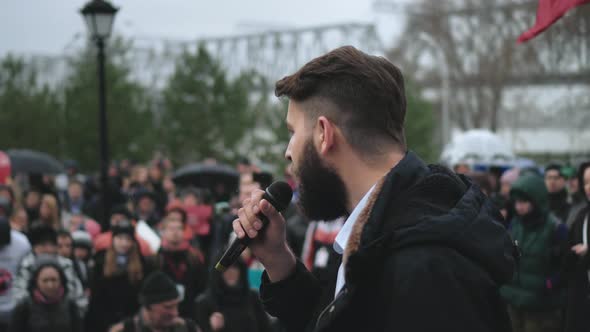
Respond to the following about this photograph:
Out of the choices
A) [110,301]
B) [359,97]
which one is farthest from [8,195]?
[359,97]

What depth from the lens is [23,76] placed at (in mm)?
42531

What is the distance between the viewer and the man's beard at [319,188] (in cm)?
248

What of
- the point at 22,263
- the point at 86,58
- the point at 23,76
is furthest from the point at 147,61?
the point at 22,263

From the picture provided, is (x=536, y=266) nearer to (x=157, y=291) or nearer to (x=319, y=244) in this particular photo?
(x=319, y=244)

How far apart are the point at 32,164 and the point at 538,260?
12.5 metres

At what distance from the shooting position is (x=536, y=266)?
7688 millimetres

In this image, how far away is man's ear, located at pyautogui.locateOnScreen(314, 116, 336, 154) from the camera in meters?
2.44

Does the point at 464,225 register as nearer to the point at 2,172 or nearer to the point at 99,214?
the point at 99,214

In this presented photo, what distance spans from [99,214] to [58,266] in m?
5.64

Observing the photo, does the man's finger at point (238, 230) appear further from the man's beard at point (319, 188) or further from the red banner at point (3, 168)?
the red banner at point (3, 168)

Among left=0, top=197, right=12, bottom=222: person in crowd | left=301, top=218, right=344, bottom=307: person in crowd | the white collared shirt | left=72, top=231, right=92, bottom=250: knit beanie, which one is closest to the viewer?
the white collared shirt

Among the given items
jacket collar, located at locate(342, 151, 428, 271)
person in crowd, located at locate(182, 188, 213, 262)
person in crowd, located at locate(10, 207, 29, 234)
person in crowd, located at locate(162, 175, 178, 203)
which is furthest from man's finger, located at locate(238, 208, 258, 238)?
person in crowd, located at locate(162, 175, 178, 203)

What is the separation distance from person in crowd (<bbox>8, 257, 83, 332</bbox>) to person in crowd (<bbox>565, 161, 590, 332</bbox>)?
156 inches

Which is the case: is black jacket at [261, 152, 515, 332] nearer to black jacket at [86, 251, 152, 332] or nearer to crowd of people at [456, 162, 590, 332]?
crowd of people at [456, 162, 590, 332]
